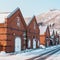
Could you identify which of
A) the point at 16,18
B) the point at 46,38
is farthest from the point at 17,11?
the point at 46,38

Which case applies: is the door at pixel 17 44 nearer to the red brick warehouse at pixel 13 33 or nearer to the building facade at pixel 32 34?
the red brick warehouse at pixel 13 33

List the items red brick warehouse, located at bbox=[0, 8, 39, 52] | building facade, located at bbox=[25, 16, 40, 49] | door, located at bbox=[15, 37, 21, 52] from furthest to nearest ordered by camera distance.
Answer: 1. building facade, located at bbox=[25, 16, 40, 49]
2. door, located at bbox=[15, 37, 21, 52]
3. red brick warehouse, located at bbox=[0, 8, 39, 52]

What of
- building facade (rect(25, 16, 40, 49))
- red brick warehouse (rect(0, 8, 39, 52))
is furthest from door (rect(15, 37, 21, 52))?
building facade (rect(25, 16, 40, 49))

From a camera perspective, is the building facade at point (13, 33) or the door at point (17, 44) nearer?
the building facade at point (13, 33)

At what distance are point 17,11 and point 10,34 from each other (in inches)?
223

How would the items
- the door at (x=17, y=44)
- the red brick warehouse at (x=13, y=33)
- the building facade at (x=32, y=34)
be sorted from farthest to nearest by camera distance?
the building facade at (x=32, y=34)
the door at (x=17, y=44)
the red brick warehouse at (x=13, y=33)

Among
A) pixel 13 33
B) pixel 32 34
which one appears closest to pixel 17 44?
pixel 13 33

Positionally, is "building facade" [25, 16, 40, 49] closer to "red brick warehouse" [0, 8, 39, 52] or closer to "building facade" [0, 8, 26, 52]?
"red brick warehouse" [0, 8, 39, 52]

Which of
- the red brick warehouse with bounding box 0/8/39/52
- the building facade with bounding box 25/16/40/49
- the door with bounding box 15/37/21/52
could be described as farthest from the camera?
the building facade with bounding box 25/16/40/49

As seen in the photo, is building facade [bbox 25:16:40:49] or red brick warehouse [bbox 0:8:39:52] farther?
building facade [bbox 25:16:40:49]

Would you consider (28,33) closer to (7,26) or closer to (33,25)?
(33,25)

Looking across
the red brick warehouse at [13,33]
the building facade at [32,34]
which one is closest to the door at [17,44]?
the red brick warehouse at [13,33]

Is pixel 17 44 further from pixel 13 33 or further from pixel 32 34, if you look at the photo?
pixel 32 34

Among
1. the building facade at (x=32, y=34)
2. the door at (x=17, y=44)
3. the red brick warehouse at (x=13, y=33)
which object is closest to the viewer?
the red brick warehouse at (x=13, y=33)
